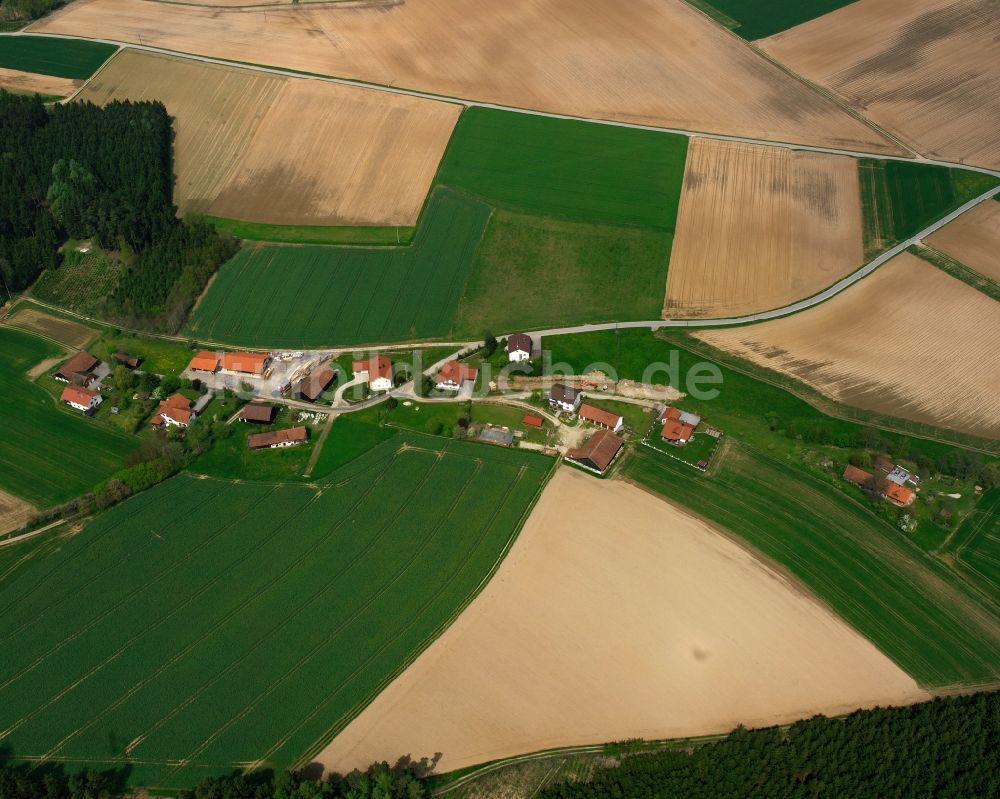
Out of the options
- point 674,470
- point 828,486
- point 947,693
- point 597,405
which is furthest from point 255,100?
point 947,693

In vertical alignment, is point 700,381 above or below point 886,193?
below

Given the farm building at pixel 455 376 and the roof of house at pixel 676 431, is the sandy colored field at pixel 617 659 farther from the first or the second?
the farm building at pixel 455 376

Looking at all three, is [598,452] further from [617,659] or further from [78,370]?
[78,370]

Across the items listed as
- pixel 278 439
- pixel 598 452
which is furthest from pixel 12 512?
pixel 598 452

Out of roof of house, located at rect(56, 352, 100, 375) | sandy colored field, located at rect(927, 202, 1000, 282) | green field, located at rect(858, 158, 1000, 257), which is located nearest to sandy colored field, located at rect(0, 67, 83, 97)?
roof of house, located at rect(56, 352, 100, 375)

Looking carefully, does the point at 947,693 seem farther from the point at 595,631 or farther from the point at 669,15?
the point at 669,15

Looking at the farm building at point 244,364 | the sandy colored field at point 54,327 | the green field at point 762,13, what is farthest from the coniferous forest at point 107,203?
the green field at point 762,13

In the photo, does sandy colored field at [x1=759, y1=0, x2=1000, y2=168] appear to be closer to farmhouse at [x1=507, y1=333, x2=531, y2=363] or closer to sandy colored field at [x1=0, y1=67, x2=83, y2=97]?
farmhouse at [x1=507, y1=333, x2=531, y2=363]
